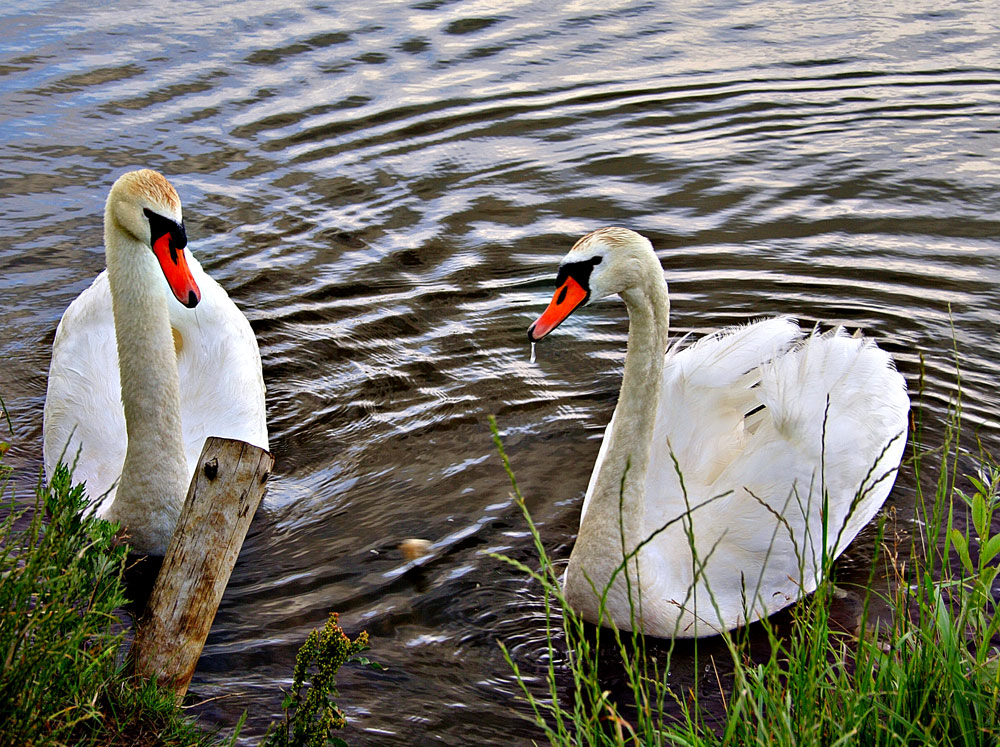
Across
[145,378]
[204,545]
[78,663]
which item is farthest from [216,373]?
[78,663]

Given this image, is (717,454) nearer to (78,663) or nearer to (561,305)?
(561,305)

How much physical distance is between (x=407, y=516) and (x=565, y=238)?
3256 millimetres

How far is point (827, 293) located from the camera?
6.97m

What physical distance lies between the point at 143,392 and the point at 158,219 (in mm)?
715

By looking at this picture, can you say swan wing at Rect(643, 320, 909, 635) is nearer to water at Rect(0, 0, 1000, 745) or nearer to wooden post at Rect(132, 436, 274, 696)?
water at Rect(0, 0, 1000, 745)

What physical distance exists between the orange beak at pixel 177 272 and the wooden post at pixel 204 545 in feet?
2.39

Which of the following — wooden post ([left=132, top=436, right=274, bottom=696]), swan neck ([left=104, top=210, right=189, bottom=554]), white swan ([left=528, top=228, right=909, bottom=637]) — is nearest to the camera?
wooden post ([left=132, top=436, right=274, bottom=696])

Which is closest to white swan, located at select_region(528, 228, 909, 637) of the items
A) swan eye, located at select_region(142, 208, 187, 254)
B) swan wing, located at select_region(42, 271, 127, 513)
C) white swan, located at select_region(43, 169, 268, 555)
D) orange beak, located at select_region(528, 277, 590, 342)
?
orange beak, located at select_region(528, 277, 590, 342)

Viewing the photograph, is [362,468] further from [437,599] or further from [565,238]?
[565,238]

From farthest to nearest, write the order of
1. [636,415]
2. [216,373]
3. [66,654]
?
[216,373] < [636,415] < [66,654]

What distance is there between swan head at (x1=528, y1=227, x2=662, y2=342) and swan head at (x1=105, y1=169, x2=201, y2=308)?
1396mm

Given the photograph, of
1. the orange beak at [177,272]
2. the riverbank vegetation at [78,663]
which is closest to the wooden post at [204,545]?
the riverbank vegetation at [78,663]

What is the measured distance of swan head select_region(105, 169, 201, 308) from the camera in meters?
4.34

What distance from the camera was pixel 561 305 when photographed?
3.99m
